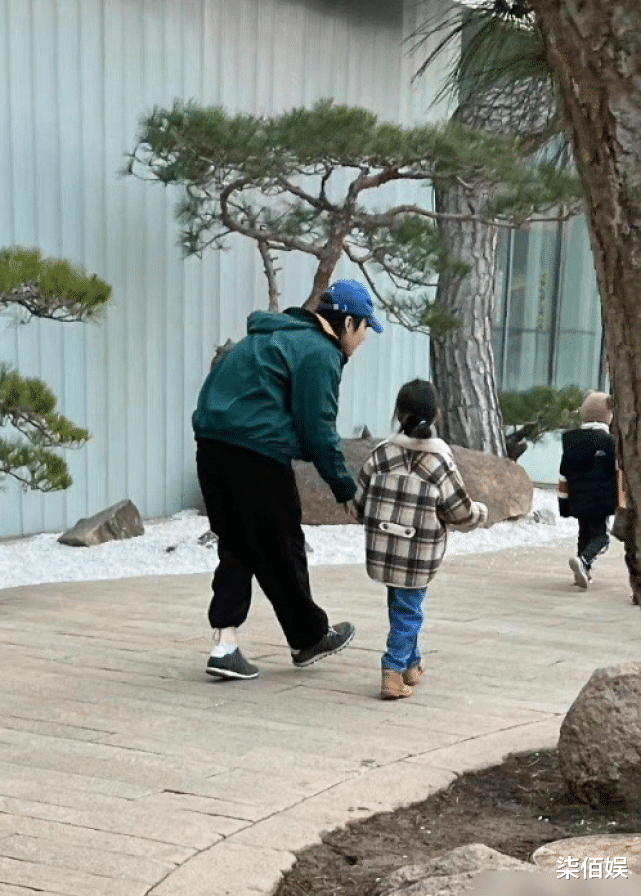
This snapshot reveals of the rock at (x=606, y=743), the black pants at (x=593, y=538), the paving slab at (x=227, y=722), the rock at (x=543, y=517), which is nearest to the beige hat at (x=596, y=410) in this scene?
the black pants at (x=593, y=538)

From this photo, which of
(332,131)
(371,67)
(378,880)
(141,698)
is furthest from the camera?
(371,67)

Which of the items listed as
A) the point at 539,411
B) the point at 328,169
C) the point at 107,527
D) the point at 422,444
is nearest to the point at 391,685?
the point at 422,444

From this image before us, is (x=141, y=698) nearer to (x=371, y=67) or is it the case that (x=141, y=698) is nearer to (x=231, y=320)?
(x=231, y=320)

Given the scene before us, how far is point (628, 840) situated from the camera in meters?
3.06

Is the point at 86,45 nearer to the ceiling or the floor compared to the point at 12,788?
nearer to the ceiling

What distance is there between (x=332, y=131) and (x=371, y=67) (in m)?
3.25

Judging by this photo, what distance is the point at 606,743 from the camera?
11.1 ft

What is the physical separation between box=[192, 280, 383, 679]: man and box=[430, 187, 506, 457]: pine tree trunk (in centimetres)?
585

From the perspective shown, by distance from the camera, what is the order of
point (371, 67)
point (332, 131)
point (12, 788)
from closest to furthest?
point (12, 788) < point (332, 131) < point (371, 67)

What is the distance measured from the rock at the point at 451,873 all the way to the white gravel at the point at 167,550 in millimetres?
4683

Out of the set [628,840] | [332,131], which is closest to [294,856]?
[628,840]

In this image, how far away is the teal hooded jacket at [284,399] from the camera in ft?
15.0

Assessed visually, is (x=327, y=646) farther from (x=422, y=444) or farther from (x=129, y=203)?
(x=129, y=203)

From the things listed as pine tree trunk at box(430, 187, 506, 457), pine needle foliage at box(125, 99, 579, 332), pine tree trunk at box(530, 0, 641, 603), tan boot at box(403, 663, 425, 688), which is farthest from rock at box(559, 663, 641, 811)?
pine tree trunk at box(430, 187, 506, 457)
